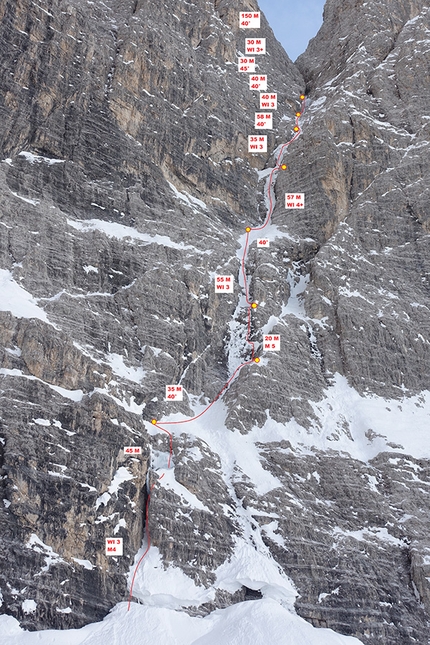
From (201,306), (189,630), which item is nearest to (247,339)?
(201,306)

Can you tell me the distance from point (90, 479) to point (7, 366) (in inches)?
310

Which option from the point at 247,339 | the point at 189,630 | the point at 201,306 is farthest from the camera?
the point at 247,339

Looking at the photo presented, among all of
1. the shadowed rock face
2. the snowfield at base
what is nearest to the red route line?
the shadowed rock face

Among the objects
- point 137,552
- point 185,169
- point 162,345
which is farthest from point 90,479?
point 185,169

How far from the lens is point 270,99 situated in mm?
72438

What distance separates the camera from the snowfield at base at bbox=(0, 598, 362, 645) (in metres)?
30.1

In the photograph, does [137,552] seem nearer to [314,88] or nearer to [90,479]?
Answer: [90,479]

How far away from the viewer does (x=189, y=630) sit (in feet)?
105

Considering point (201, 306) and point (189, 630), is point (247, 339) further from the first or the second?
point (189, 630)

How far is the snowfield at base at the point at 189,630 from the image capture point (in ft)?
98.9

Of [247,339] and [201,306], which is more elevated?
[201,306]

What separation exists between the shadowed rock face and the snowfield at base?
39.3 inches

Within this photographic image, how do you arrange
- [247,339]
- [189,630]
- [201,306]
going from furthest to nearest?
1. [247,339]
2. [201,306]
3. [189,630]

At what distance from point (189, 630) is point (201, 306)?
24298mm
